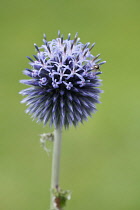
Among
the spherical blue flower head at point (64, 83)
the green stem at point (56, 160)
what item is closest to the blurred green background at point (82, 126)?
the green stem at point (56, 160)

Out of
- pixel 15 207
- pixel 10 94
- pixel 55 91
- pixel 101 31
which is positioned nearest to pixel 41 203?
pixel 15 207

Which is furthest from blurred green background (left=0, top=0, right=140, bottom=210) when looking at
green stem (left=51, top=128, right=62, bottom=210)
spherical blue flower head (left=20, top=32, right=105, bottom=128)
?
spherical blue flower head (left=20, top=32, right=105, bottom=128)

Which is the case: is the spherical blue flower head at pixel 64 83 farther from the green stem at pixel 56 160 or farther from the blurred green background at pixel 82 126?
the blurred green background at pixel 82 126

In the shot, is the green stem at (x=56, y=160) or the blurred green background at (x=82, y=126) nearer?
the green stem at (x=56, y=160)

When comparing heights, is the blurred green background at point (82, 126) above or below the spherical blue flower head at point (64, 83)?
above

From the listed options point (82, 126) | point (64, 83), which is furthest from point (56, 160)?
point (82, 126)

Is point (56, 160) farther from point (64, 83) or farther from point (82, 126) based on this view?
point (82, 126)

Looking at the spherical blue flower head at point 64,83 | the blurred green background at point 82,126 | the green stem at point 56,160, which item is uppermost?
the blurred green background at point 82,126
